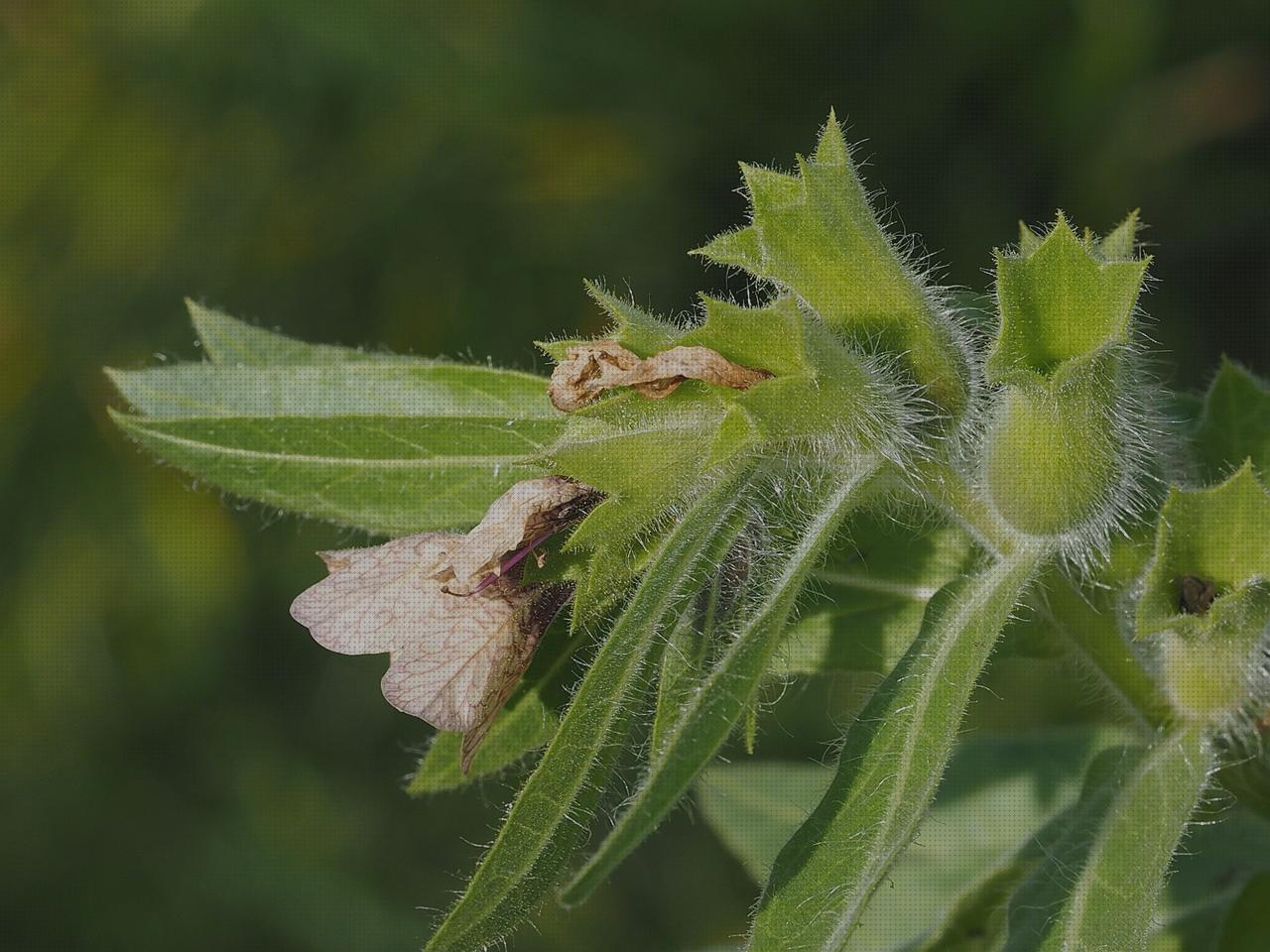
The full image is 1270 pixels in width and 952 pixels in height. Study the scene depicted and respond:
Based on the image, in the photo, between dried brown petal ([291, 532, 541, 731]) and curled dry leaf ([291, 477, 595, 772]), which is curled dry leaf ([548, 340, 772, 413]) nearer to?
curled dry leaf ([291, 477, 595, 772])

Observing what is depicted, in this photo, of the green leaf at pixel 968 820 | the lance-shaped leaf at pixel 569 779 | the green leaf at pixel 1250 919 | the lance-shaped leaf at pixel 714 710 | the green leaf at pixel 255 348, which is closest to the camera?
the lance-shaped leaf at pixel 714 710

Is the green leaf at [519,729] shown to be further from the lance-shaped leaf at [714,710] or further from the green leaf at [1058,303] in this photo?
the green leaf at [1058,303]

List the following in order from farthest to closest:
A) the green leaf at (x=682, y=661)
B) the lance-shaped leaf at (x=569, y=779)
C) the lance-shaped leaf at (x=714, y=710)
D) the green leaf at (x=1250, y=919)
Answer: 1. the green leaf at (x=1250, y=919)
2. the green leaf at (x=682, y=661)
3. the lance-shaped leaf at (x=569, y=779)
4. the lance-shaped leaf at (x=714, y=710)

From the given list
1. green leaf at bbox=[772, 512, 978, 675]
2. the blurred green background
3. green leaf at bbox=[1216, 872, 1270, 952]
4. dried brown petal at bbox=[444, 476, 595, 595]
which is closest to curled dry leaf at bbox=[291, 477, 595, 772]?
dried brown petal at bbox=[444, 476, 595, 595]

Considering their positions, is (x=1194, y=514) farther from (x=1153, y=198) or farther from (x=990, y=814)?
(x=1153, y=198)

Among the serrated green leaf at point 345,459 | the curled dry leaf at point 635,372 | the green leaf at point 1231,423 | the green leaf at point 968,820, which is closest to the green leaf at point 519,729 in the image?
the serrated green leaf at point 345,459

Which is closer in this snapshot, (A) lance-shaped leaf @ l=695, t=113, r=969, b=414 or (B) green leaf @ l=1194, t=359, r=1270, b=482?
(A) lance-shaped leaf @ l=695, t=113, r=969, b=414
